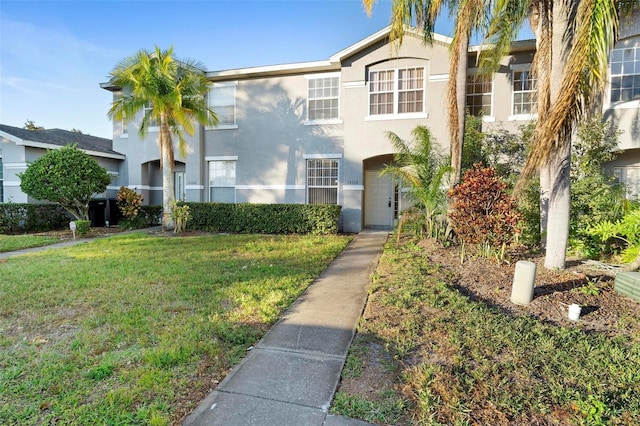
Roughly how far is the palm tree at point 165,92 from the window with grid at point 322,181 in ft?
15.4

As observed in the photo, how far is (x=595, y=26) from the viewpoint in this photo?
4793mm

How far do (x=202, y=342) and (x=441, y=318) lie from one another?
3089mm

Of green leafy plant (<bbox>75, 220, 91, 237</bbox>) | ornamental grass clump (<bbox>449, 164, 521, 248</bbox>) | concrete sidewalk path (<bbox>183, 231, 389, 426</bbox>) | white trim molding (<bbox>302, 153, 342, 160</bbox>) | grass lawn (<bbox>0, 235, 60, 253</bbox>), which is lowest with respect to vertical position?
concrete sidewalk path (<bbox>183, 231, 389, 426</bbox>)

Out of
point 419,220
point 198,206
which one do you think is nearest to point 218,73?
point 198,206

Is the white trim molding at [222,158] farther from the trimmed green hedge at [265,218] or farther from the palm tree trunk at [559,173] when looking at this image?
the palm tree trunk at [559,173]

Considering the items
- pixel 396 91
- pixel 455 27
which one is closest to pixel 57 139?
pixel 396 91

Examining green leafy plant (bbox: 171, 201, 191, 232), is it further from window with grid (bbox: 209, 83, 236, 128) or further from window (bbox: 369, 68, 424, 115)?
window (bbox: 369, 68, 424, 115)

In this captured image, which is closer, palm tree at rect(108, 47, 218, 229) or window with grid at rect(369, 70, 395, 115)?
palm tree at rect(108, 47, 218, 229)

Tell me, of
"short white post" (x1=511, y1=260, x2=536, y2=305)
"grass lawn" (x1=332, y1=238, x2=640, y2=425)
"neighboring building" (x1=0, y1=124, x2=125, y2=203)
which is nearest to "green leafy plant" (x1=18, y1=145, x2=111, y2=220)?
"neighboring building" (x1=0, y1=124, x2=125, y2=203)

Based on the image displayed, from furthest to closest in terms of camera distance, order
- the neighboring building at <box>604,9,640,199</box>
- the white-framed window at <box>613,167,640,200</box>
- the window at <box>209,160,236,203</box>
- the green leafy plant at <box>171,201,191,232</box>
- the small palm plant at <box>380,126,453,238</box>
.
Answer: the window at <box>209,160,236,203</box> → the green leafy plant at <box>171,201,191,232</box> → the white-framed window at <box>613,167,640,200</box> → the neighboring building at <box>604,9,640,199</box> → the small palm plant at <box>380,126,453,238</box>

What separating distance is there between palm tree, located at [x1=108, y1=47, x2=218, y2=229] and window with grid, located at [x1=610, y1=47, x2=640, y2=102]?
14.4m

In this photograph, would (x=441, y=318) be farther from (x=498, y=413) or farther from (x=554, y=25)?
(x=554, y=25)

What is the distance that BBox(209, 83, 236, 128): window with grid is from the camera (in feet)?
49.9

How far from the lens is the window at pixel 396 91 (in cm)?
1274
